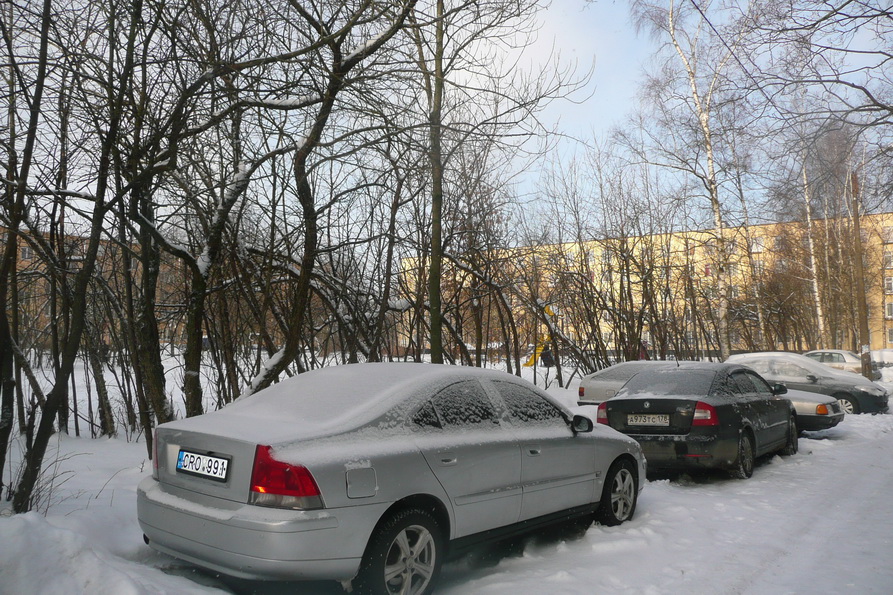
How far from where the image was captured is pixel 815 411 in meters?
11.6

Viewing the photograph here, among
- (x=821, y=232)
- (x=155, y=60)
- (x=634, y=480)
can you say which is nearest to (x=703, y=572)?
(x=634, y=480)

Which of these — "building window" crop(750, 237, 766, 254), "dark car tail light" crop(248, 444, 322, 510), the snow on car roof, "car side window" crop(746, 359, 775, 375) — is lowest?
"dark car tail light" crop(248, 444, 322, 510)

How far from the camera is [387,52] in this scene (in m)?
7.40

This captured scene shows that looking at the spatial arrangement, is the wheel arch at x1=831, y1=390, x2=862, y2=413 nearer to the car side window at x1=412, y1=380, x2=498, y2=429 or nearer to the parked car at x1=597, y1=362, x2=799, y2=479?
the parked car at x1=597, y1=362, x2=799, y2=479

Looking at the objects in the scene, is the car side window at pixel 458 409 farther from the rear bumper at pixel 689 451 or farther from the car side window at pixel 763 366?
the car side window at pixel 763 366

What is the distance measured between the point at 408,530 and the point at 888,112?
38.0 feet

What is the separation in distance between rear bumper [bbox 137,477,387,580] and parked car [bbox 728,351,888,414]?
1301cm

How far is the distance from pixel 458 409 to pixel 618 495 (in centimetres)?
221

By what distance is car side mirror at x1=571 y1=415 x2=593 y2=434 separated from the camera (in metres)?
5.57

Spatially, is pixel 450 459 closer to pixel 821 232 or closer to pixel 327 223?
pixel 327 223

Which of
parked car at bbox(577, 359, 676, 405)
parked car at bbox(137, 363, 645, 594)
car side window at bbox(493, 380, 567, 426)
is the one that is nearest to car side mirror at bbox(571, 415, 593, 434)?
car side window at bbox(493, 380, 567, 426)

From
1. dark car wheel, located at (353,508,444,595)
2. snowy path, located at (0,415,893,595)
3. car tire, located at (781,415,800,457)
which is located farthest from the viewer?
car tire, located at (781,415,800,457)

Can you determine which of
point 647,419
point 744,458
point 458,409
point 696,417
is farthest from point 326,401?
point 744,458

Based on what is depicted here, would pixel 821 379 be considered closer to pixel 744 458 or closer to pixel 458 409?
pixel 744 458
